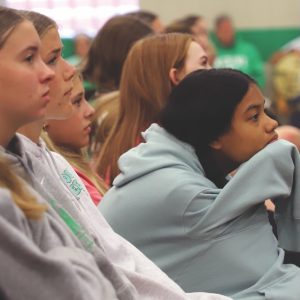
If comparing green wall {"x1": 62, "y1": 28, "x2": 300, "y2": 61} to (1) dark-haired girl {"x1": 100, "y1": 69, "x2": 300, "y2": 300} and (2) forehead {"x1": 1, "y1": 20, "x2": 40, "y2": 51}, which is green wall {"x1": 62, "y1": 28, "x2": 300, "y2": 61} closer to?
(1) dark-haired girl {"x1": 100, "y1": 69, "x2": 300, "y2": 300}

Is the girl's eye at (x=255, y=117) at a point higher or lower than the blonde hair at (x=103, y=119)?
higher

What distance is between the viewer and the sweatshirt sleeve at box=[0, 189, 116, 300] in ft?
4.66

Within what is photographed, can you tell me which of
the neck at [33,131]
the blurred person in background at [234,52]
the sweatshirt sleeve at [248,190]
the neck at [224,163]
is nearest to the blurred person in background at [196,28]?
the neck at [224,163]

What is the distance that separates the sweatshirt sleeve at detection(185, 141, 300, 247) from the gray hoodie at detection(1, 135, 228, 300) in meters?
0.23

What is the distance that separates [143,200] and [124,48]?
70.8 inches

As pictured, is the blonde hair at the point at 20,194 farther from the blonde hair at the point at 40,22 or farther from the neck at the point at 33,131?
the blonde hair at the point at 40,22

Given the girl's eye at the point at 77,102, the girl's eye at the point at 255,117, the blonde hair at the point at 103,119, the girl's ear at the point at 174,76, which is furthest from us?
the blonde hair at the point at 103,119

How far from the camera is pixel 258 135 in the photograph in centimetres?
241

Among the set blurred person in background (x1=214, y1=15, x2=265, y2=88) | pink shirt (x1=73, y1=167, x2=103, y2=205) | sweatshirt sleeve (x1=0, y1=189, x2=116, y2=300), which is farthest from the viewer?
blurred person in background (x1=214, y1=15, x2=265, y2=88)

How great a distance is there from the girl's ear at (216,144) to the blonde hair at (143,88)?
0.69 meters

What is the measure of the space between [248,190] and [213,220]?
122 millimetres

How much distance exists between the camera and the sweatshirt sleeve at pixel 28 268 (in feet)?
4.66

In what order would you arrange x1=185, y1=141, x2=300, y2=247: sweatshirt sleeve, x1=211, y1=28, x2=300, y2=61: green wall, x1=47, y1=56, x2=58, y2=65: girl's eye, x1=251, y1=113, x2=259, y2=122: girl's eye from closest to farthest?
x1=185, y1=141, x2=300, y2=247: sweatshirt sleeve → x1=47, y1=56, x2=58, y2=65: girl's eye → x1=251, y1=113, x2=259, y2=122: girl's eye → x1=211, y1=28, x2=300, y2=61: green wall

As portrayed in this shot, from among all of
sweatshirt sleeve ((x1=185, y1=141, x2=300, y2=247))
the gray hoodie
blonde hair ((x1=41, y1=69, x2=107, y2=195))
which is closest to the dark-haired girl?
sweatshirt sleeve ((x1=185, y1=141, x2=300, y2=247))
